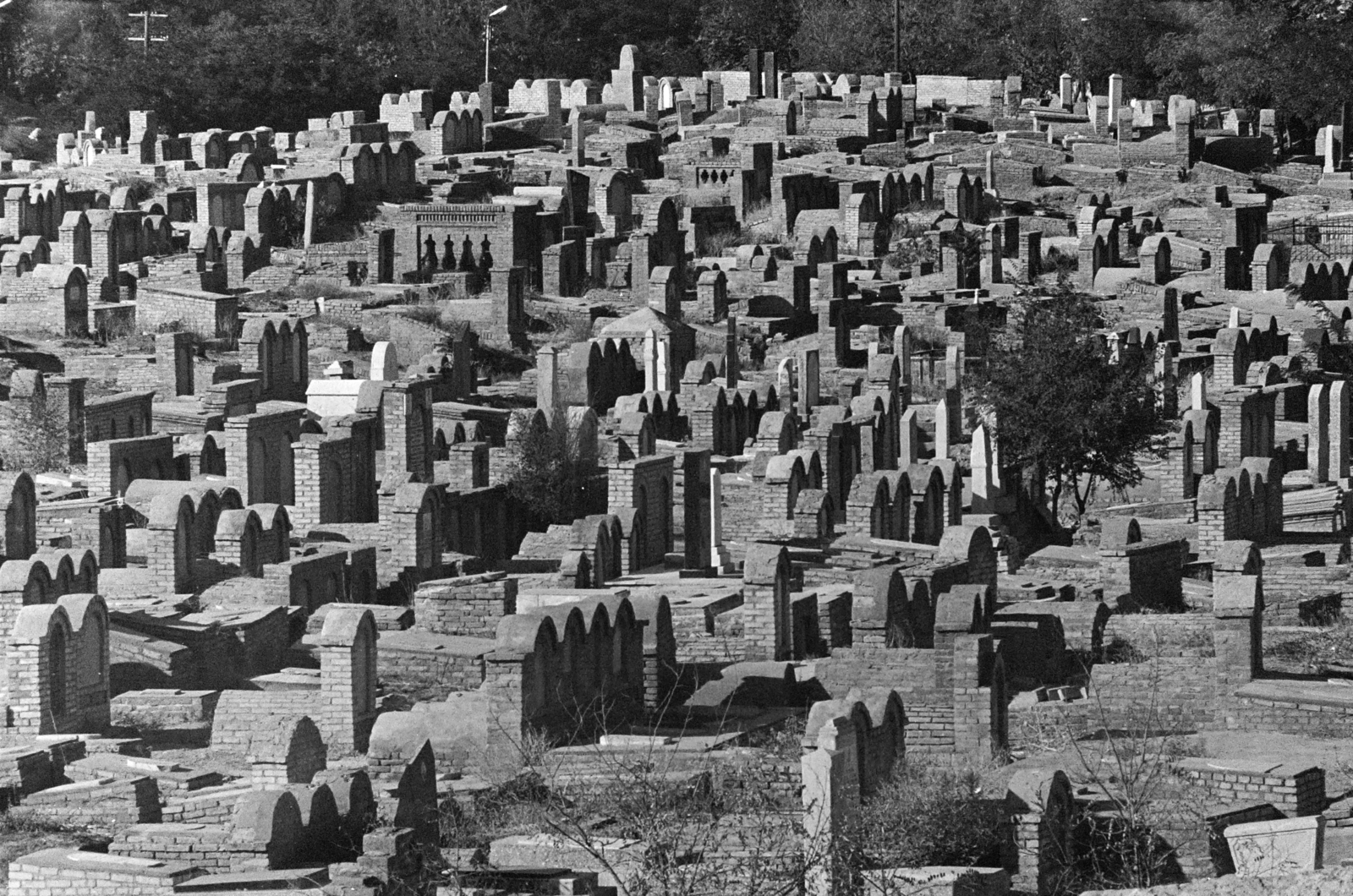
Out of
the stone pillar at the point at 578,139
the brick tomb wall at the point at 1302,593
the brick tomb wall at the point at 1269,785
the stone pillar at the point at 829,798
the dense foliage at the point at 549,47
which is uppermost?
the dense foliage at the point at 549,47

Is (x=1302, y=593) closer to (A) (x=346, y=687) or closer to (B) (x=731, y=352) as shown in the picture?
(A) (x=346, y=687)

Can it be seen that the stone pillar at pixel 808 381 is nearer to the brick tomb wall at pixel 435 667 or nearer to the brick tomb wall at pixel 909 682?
the brick tomb wall at pixel 909 682

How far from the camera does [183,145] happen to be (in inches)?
2628

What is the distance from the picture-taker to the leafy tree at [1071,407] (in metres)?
39.6

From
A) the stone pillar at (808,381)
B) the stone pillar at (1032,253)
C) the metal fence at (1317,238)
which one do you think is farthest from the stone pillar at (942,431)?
the metal fence at (1317,238)

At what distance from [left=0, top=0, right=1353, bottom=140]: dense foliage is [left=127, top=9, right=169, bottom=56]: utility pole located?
29 centimetres

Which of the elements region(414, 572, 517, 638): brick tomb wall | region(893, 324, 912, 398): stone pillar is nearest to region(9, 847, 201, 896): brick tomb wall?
region(414, 572, 517, 638): brick tomb wall

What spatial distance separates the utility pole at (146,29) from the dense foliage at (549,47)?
11.5 inches

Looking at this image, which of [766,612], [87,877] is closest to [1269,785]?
[87,877]

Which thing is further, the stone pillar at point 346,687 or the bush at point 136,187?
the bush at point 136,187

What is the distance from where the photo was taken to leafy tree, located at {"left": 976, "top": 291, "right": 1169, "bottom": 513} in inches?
1560

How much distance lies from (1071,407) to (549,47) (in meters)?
51.1

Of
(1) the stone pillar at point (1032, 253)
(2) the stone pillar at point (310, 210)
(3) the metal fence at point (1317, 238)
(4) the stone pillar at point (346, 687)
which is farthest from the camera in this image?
(2) the stone pillar at point (310, 210)

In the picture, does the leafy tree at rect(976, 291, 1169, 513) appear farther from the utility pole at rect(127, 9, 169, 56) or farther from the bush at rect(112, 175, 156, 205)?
the utility pole at rect(127, 9, 169, 56)
